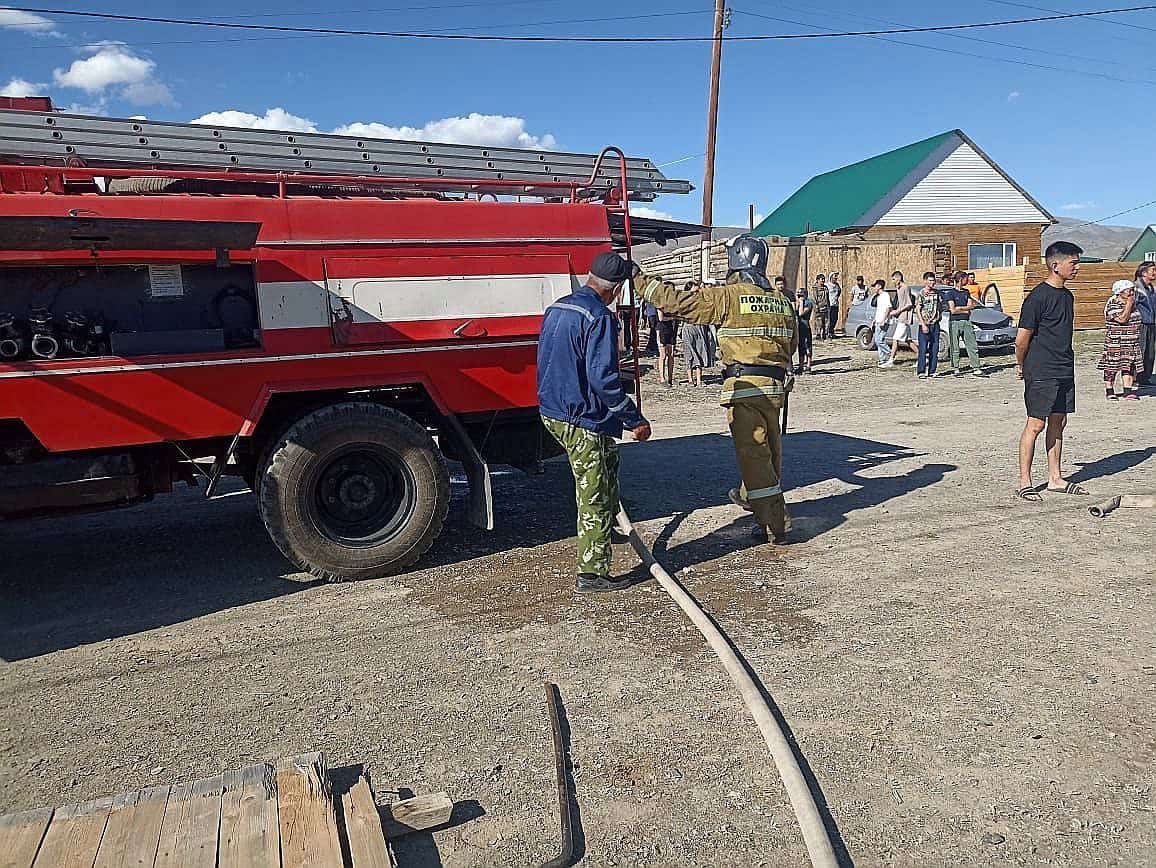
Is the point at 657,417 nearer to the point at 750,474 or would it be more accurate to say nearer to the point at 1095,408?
the point at 1095,408

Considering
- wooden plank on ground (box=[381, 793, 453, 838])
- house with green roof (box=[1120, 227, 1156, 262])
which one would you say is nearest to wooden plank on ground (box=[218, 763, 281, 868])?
wooden plank on ground (box=[381, 793, 453, 838])

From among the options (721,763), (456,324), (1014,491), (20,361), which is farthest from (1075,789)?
(20,361)

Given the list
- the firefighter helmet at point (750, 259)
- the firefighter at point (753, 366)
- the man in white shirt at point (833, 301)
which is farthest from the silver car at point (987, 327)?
the firefighter at point (753, 366)

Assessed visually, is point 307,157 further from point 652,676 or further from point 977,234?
point 977,234

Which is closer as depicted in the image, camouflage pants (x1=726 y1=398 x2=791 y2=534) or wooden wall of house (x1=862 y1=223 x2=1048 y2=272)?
camouflage pants (x1=726 y1=398 x2=791 y2=534)

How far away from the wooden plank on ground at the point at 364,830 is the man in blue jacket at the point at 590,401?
229 cm

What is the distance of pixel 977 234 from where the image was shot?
98.7 ft

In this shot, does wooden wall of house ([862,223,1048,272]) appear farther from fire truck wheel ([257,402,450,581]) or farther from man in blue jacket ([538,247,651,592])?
fire truck wheel ([257,402,450,581])

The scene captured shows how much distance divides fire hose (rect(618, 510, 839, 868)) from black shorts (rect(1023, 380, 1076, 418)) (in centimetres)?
361

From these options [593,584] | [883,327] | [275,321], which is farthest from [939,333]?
[275,321]

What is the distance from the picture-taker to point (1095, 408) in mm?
11672

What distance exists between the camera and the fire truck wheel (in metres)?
5.23

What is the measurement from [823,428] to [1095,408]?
388 cm

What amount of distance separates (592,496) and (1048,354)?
13.4 feet
